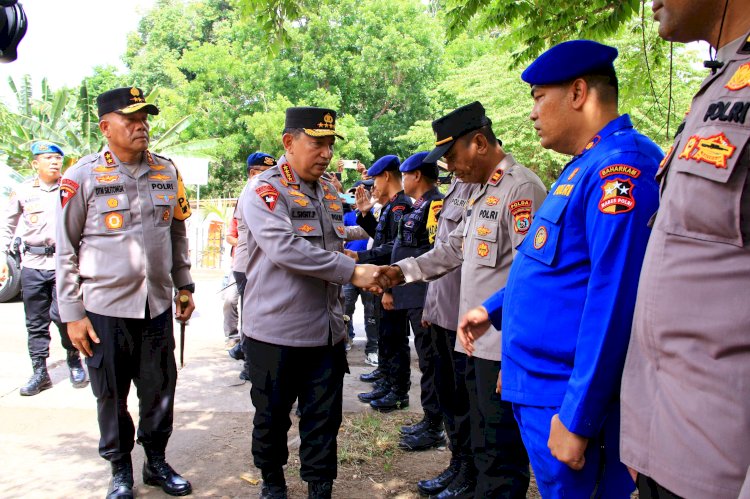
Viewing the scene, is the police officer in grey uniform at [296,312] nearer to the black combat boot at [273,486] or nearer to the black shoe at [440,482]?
the black combat boot at [273,486]

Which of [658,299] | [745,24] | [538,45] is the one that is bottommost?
[658,299]

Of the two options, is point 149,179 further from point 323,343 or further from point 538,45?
point 538,45

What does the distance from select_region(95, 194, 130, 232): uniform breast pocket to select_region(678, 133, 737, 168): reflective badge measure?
3.11 metres

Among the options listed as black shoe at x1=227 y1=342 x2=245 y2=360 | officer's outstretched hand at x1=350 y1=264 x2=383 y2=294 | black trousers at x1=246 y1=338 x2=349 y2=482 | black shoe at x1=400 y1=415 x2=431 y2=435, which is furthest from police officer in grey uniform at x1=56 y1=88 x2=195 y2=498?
black shoe at x1=227 y1=342 x2=245 y2=360

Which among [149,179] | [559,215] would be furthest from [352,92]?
[559,215]

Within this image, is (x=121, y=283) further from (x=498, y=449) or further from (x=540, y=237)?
(x=540, y=237)

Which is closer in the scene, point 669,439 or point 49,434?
point 669,439

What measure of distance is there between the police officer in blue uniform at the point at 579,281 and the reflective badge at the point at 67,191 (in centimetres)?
264

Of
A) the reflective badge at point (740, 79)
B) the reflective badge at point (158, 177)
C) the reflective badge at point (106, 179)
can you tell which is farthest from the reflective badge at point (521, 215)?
the reflective badge at point (106, 179)

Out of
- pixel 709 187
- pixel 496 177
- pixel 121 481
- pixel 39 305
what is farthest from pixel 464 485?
pixel 39 305

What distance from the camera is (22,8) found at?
250 cm

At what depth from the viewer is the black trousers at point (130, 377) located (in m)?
3.43

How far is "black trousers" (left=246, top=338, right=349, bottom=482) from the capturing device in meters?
3.29

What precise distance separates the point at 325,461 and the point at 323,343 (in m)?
0.67
